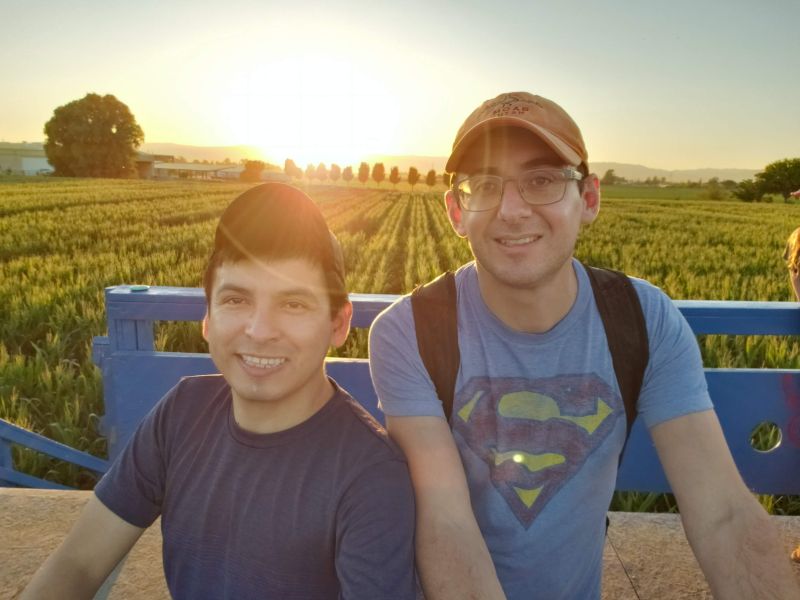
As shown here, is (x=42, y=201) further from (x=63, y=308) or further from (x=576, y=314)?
(x=576, y=314)

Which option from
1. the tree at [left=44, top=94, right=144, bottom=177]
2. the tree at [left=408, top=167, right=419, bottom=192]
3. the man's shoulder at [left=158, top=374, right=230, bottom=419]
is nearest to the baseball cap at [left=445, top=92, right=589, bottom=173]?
the man's shoulder at [left=158, top=374, right=230, bottom=419]

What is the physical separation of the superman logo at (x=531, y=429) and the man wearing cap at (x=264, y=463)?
0.93 feet

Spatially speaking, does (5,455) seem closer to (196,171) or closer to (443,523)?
(443,523)

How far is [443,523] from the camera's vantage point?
52.3 inches

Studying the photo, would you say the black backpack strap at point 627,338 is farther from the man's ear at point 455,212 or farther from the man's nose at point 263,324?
the man's nose at point 263,324

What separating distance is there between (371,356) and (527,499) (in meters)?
0.49

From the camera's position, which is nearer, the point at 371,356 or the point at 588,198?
the point at 371,356

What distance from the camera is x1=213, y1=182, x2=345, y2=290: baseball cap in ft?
4.45

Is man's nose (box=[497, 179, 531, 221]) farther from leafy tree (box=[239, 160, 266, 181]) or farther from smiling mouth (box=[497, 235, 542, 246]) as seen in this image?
leafy tree (box=[239, 160, 266, 181])

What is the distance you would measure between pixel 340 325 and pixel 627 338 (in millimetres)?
669

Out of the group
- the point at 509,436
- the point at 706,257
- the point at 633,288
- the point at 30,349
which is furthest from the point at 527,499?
the point at 706,257

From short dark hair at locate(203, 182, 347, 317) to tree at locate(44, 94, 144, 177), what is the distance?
3337 inches

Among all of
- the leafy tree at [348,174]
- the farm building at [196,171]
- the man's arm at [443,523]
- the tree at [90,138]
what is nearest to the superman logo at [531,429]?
the man's arm at [443,523]

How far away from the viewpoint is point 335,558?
1255 mm
